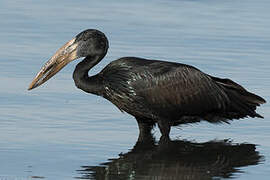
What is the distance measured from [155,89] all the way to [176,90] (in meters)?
0.31

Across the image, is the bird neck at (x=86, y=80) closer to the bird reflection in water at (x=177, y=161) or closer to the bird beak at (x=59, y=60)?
the bird beak at (x=59, y=60)

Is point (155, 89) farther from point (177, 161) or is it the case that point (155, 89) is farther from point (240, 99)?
point (177, 161)

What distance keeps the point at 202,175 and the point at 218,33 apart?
799 centimetres

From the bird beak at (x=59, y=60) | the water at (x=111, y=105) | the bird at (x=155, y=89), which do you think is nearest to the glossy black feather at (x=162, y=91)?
the bird at (x=155, y=89)

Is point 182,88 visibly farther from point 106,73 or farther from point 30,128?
point 30,128

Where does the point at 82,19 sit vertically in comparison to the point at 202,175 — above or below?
above

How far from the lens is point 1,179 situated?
1251 centimetres

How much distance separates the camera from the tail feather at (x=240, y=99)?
1541cm

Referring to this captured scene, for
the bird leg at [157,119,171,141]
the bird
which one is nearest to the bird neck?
the bird

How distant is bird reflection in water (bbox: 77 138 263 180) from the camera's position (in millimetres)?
13188

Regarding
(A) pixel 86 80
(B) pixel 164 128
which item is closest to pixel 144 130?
(B) pixel 164 128

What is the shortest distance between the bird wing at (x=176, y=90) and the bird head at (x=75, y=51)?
73cm

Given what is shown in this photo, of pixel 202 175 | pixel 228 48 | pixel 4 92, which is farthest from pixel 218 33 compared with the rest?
pixel 202 175

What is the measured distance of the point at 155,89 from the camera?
15117 millimetres
